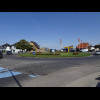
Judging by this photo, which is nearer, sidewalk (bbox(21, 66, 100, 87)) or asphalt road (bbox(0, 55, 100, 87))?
sidewalk (bbox(21, 66, 100, 87))

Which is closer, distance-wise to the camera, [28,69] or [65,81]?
[65,81]

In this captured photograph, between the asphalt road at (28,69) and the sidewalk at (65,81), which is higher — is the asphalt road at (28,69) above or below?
below

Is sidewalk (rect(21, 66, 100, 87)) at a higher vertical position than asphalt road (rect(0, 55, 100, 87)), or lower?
higher

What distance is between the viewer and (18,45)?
44.2 m

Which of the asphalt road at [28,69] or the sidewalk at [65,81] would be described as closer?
the sidewalk at [65,81]
